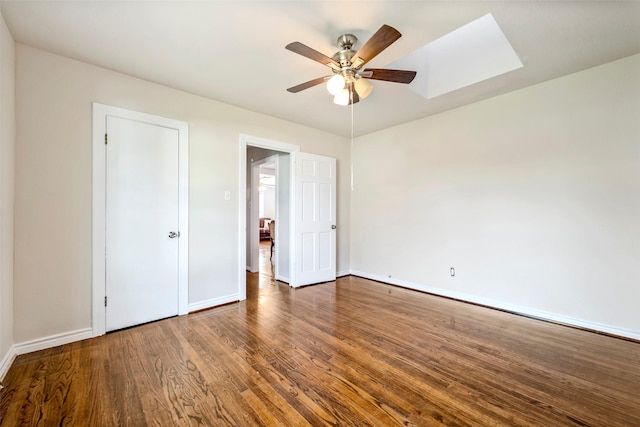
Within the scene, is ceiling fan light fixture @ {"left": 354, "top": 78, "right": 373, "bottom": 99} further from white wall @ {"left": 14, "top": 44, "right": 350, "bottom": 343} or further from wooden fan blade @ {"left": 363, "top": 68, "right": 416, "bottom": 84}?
white wall @ {"left": 14, "top": 44, "right": 350, "bottom": 343}

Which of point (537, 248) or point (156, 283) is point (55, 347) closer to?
point (156, 283)

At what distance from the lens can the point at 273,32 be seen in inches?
80.5

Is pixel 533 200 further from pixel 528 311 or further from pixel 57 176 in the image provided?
pixel 57 176

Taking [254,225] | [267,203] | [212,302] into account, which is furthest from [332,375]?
[267,203]

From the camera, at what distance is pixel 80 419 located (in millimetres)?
1476

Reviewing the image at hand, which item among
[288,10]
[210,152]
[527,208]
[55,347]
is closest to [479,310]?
[527,208]

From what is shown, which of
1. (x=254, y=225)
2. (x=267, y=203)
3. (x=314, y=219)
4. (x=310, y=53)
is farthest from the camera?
(x=267, y=203)

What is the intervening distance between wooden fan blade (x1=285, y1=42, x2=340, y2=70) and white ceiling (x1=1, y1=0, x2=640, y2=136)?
241 mm

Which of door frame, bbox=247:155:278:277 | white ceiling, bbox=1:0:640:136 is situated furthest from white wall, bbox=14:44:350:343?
door frame, bbox=247:155:278:277

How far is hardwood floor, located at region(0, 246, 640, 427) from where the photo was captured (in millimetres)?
1519

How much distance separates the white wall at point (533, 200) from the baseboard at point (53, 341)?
12.7 feet

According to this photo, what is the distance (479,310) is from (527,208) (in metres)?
1.33

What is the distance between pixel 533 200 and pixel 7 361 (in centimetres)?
503

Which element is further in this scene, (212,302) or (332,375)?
(212,302)
